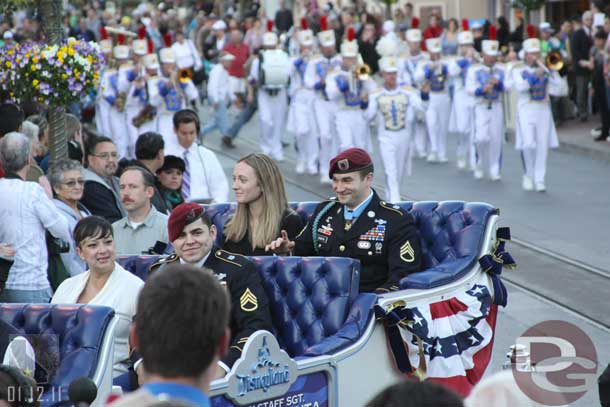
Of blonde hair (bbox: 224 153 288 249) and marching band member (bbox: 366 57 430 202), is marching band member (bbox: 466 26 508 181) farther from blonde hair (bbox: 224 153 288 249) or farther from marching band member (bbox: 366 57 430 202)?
blonde hair (bbox: 224 153 288 249)

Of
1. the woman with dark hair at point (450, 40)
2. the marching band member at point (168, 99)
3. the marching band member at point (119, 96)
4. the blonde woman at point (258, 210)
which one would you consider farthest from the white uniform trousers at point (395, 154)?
the woman with dark hair at point (450, 40)

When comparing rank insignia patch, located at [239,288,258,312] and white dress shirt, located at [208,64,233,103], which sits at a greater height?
rank insignia patch, located at [239,288,258,312]

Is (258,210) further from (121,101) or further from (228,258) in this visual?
(121,101)

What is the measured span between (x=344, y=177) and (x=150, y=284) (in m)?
4.98

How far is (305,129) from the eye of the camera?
2080 centimetres

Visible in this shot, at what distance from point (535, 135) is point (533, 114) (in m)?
0.32

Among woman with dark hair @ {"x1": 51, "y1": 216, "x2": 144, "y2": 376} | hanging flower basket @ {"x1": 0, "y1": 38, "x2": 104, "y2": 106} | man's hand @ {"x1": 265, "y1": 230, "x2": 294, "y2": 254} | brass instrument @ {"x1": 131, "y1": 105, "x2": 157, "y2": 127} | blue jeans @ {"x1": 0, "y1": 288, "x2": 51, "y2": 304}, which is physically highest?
hanging flower basket @ {"x1": 0, "y1": 38, "x2": 104, "y2": 106}

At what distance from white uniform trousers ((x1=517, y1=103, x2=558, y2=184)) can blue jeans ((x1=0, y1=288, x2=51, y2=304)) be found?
10.9 meters

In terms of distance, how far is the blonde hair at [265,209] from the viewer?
807 cm

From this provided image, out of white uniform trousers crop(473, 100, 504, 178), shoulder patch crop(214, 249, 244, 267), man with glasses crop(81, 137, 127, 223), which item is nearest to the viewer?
shoulder patch crop(214, 249, 244, 267)

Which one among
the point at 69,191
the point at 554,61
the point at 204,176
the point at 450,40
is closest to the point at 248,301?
the point at 69,191

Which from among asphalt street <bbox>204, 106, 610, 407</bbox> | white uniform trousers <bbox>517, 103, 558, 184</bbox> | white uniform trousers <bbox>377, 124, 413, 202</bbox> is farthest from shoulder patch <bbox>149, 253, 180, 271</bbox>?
white uniform trousers <bbox>517, 103, 558, 184</bbox>

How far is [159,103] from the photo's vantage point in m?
19.6

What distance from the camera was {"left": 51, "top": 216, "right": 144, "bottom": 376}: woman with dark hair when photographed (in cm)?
691
